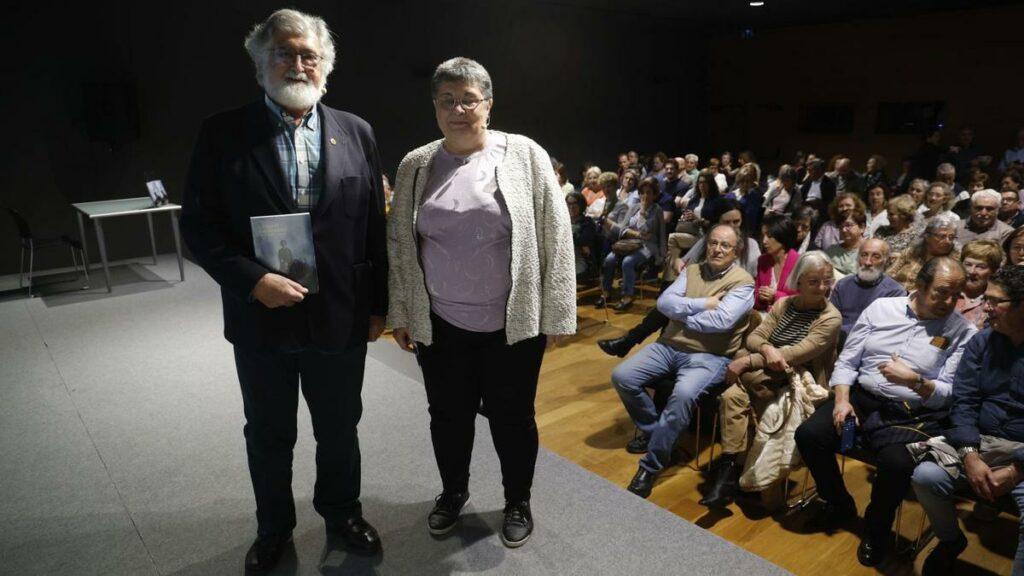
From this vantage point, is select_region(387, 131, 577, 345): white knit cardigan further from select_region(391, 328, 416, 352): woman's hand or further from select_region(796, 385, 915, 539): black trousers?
select_region(796, 385, 915, 539): black trousers

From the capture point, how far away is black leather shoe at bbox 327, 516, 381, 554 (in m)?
1.90

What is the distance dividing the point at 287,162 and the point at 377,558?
1.18 metres

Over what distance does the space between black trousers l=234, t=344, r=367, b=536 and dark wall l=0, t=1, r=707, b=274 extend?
19.8 ft

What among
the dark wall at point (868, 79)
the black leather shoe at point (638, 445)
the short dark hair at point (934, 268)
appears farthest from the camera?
the dark wall at point (868, 79)

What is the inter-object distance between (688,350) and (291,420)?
1843 millimetres

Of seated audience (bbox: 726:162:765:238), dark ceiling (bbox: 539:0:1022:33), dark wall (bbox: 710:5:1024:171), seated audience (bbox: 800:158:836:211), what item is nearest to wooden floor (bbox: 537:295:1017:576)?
seated audience (bbox: 726:162:765:238)

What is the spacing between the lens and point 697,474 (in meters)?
2.89

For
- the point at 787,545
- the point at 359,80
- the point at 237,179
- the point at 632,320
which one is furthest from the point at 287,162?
the point at 359,80

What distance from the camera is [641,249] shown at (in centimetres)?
562

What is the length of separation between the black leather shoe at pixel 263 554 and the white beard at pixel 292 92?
4.04 ft

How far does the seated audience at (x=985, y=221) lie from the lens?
410 cm

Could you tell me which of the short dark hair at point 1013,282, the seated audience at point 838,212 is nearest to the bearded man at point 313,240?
the short dark hair at point 1013,282

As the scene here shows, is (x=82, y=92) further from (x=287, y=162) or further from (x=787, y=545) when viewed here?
(x=787, y=545)

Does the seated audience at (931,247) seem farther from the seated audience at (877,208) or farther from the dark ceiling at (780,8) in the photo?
the dark ceiling at (780,8)
